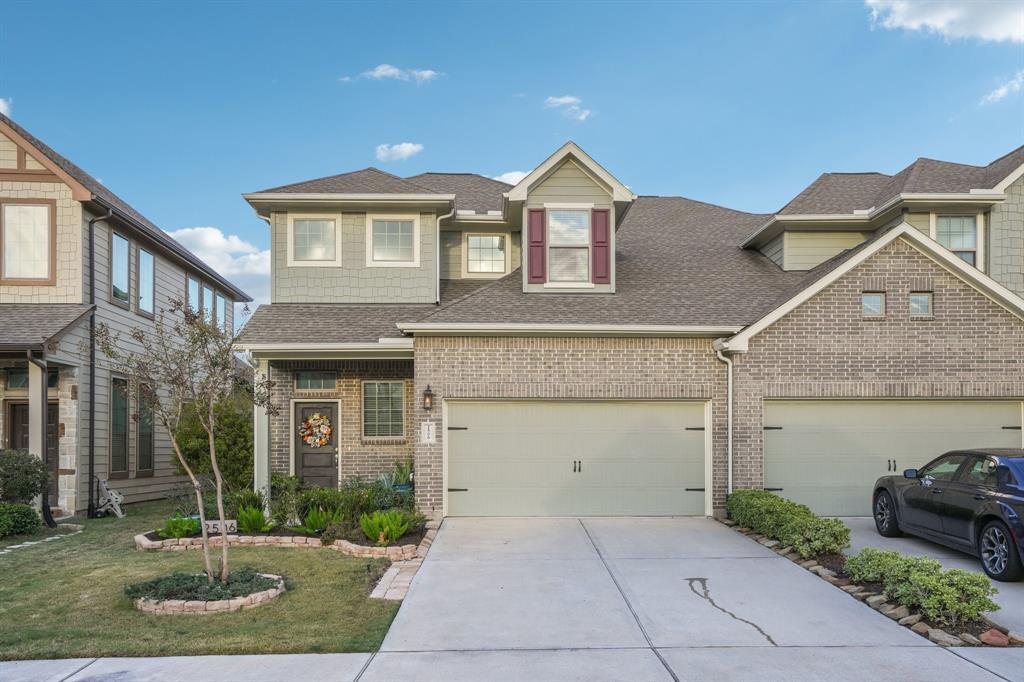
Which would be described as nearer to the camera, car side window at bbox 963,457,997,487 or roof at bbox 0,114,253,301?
car side window at bbox 963,457,997,487

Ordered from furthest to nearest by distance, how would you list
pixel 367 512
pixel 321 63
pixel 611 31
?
pixel 321 63 < pixel 611 31 < pixel 367 512

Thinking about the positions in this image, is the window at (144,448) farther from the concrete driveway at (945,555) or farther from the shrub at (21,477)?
the concrete driveway at (945,555)

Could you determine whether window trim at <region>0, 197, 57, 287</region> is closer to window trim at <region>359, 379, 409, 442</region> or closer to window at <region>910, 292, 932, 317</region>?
window trim at <region>359, 379, 409, 442</region>

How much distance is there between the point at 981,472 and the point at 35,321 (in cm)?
1544

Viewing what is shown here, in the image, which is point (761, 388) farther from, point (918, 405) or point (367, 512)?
point (367, 512)

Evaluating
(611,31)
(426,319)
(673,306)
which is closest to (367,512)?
(426,319)

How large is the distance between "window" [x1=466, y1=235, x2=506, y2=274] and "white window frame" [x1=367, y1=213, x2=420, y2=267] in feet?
4.81

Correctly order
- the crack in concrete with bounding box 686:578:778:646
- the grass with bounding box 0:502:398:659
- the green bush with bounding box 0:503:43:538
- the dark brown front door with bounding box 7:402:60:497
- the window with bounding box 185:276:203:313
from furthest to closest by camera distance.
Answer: the window with bounding box 185:276:203:313
the dark brown front door with bounding box 7:402:60:497
the green bush with bounding box 0:503:43:538
the crack in concrete with bounding box 686:578:778:646
the grass with bounding box 0:502:398:659

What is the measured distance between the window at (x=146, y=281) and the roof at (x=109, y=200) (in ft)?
1.67

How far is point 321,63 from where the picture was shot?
18.2 metres

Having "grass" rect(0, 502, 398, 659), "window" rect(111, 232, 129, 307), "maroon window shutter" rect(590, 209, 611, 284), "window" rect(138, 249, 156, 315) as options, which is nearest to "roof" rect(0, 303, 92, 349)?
"window" rect(111, 232, 129, 307)

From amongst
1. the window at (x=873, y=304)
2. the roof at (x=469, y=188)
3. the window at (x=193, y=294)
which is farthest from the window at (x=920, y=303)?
the window at (x=193, y=294)

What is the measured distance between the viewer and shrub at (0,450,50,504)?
38.8 feet

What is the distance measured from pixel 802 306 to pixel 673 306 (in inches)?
83.8
